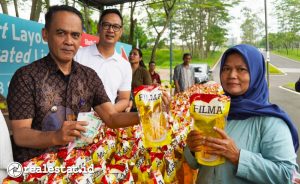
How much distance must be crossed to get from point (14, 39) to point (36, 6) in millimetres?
5706

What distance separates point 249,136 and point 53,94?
1.00 meters

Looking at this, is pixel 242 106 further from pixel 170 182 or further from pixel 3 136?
pixel 3 136

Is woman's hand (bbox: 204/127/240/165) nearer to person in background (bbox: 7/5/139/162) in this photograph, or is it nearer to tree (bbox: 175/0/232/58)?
person in background (bbox: 7/5/139/162)

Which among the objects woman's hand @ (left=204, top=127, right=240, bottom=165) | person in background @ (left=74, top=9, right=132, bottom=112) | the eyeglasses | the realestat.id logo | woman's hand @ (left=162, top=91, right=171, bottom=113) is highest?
the eyeglasses

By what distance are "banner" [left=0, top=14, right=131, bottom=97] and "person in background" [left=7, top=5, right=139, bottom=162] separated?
6.13 feet

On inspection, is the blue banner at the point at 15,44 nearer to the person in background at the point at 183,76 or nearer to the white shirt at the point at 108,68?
the white shirt at the point at 108,68

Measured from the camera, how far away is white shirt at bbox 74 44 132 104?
289cm

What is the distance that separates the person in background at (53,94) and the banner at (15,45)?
1.87 m

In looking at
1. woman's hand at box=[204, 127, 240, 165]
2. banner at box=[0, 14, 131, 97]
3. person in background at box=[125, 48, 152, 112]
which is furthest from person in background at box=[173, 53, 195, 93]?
woman's hand at box=[204, 127, 240, 165]

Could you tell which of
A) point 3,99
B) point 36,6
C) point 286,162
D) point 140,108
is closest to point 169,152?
point 140,108

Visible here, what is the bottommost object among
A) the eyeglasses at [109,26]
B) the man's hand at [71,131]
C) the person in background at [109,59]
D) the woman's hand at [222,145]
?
the woman's hand at [222,145]

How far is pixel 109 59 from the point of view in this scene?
2.97 metres

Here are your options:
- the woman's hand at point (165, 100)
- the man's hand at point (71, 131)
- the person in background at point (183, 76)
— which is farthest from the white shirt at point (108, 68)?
the person in background at point (183, 76)

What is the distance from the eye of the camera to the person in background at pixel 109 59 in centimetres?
289
